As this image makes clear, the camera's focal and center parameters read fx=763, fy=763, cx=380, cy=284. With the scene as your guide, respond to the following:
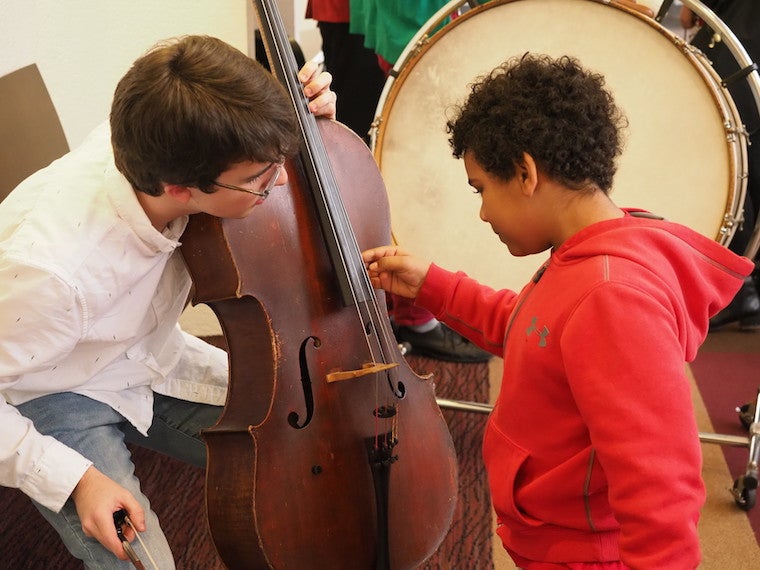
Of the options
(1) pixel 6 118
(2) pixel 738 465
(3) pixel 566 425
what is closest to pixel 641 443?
(3) pixel 566 425

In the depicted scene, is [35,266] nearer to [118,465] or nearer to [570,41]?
[118,465]

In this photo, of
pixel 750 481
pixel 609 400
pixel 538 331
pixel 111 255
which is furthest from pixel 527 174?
pixel 750 481

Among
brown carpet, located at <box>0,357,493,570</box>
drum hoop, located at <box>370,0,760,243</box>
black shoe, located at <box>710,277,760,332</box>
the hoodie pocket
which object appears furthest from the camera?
black shoe, located at <box>710,277,760,332</box>

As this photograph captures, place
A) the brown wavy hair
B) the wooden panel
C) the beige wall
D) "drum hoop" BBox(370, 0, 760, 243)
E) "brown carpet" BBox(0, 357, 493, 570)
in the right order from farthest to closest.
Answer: the beige wall → the wooden panel → "brown carpet" BBox(0, 357, 493, 570) → "drum hoop" BBox(370, 0, 760, 243) → the brown wavy hair

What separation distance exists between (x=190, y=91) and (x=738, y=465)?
1.49m

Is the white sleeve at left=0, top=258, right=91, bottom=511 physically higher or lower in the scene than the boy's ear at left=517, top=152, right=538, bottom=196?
lower

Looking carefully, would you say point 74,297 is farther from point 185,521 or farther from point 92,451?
point 185,521

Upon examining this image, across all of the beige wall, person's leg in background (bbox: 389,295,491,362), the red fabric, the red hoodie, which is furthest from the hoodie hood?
the red fabric

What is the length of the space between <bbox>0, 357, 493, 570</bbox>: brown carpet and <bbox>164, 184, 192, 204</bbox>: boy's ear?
810 millimetres

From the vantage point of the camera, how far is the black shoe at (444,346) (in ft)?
7.11

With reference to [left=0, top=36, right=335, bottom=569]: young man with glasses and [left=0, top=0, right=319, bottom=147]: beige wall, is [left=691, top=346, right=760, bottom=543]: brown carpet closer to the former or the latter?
[left=0, top=36, right=335, bottom=569]: young man with glasses

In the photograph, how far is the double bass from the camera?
1064 mm

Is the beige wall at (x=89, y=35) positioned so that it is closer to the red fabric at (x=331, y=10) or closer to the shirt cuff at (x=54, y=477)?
the red fabric at (x=331, y=10)

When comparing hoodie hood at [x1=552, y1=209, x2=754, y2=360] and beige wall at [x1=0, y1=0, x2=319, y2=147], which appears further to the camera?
beige wall at [x1=0, y1=0, x2=319, y2=147]
